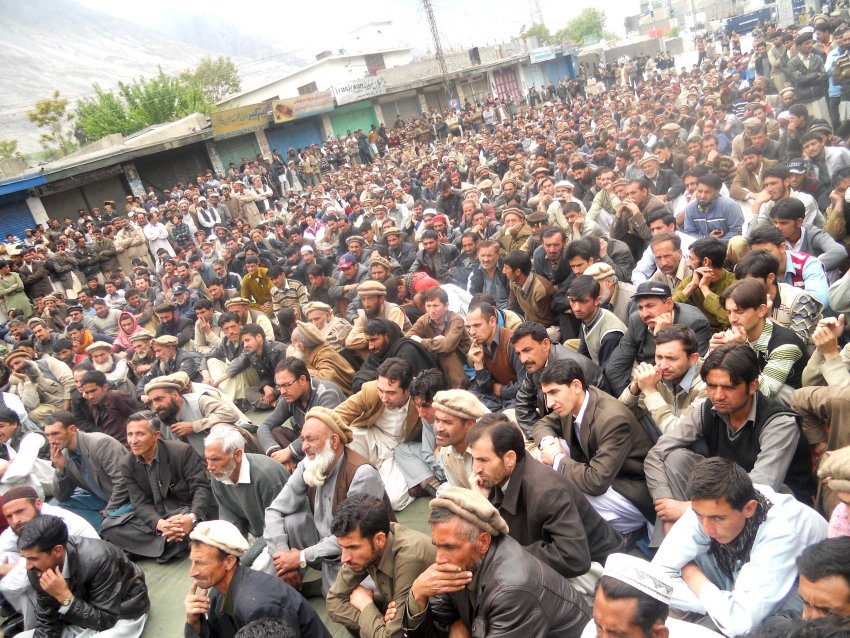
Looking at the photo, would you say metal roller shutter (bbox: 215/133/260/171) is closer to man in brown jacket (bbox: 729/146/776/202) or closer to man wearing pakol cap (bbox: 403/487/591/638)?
man in brown jacket (bbox: 729/146/776/202)

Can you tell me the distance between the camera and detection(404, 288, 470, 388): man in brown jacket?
5152 mm

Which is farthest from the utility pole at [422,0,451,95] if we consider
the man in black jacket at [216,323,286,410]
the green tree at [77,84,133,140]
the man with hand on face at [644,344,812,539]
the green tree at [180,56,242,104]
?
the green tree at [180,56,242,104]

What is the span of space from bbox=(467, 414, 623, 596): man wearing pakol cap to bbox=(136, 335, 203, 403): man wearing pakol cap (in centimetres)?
508

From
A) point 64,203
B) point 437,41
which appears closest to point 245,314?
point 64,203

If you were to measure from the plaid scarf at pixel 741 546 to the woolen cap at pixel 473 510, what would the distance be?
0.87m

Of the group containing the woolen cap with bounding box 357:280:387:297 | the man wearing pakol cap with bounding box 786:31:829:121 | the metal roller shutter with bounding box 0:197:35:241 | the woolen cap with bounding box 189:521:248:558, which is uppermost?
the metal roller shutter with bounding box 0:197:35:241

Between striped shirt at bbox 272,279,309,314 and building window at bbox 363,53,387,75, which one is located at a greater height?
building window at bbox 363,53,387,75

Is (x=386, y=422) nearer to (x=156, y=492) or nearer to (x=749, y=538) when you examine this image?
(x=156, y=492)

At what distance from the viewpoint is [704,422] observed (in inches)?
117

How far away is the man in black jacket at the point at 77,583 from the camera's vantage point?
3.40 meters

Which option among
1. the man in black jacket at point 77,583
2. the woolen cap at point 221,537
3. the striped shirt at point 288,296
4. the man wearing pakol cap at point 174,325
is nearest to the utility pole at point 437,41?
the striped shirt at point 288,296

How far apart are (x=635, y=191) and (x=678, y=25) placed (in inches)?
2665

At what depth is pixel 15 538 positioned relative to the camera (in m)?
4.09

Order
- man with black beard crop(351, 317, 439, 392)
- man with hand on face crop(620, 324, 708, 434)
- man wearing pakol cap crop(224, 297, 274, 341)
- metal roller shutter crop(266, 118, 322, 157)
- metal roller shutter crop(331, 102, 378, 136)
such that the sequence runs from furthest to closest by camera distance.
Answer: metal roller shutter crop(331, 102, 378, 136) → metal roller shutter crop(266, 118, 322, 157) → man wearing pakol cap crop(224, 297, 274, 341) → man with black beard crop(351, 317, 439, 392) → man with hand on face crop(620, 324, 708, 434)
